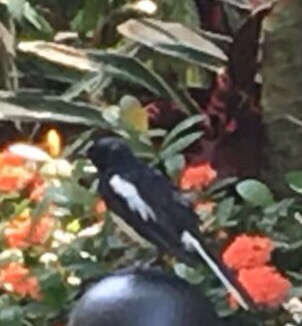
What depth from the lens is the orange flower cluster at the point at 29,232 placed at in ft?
13.6

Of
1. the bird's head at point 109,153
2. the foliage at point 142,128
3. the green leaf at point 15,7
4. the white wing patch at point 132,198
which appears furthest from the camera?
the green leaf at point 15,7

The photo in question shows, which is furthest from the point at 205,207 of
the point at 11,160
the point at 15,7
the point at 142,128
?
the point at 15,7

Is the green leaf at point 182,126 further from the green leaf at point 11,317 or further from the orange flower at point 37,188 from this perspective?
the green leaf at point 11,317

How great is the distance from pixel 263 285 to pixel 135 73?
145 cm

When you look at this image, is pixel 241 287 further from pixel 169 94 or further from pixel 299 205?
pixel 169 94

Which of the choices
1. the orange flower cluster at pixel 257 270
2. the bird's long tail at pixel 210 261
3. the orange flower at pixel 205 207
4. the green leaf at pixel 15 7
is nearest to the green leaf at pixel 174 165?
the orange flower at pixel 205 207

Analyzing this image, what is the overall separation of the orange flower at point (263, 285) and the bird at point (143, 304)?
0.76 meters

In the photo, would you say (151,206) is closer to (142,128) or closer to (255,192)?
(255,192)

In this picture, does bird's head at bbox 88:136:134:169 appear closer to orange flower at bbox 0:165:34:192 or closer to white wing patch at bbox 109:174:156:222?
white wing patch at bbox 109:174:156:222

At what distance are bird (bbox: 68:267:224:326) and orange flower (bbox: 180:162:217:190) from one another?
129 cm

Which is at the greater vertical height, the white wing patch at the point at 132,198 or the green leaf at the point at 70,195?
the white wing patch at the point at 132,198

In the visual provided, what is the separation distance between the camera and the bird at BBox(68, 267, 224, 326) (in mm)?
2740

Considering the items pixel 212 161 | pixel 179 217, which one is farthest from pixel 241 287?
pixel 212 161

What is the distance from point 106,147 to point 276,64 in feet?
3.73
